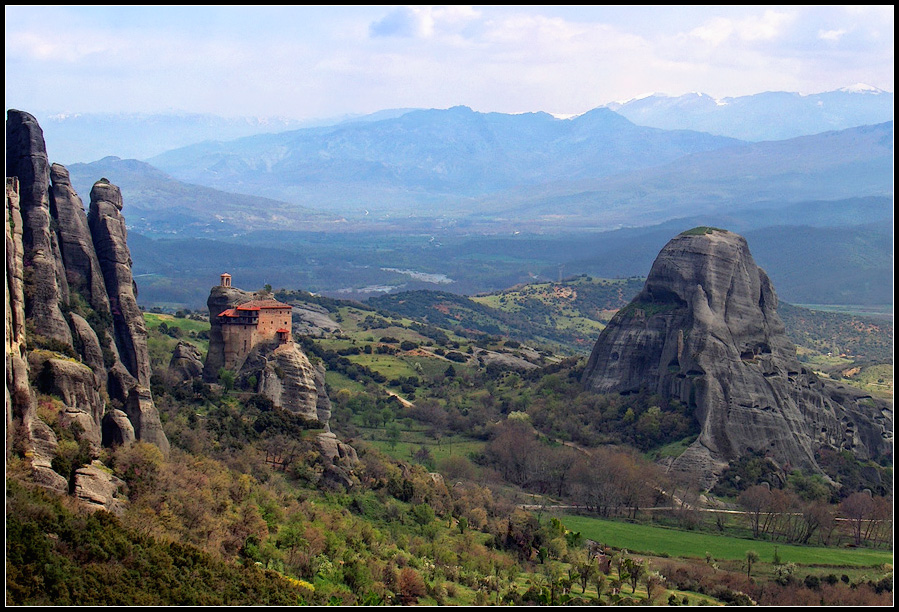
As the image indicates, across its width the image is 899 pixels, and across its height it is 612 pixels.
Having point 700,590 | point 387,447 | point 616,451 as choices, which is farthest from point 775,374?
point 700,590

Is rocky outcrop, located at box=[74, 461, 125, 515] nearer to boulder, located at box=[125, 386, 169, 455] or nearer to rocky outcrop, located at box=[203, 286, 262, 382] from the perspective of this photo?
boulder, located at box=[125, 386, 169, 455]

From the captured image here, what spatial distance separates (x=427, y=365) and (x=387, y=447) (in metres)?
32.5

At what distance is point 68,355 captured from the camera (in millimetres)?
47281

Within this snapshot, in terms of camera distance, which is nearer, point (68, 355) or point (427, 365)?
point (68, 355)

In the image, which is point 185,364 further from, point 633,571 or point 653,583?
point 653,583

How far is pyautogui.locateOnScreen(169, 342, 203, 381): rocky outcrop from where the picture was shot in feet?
228

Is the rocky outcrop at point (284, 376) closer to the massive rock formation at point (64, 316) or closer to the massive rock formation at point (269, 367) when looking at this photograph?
the massive rock formation at point (269, 367)

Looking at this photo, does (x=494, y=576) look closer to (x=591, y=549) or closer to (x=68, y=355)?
(x=591, y=549)

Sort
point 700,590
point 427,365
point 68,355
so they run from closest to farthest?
1. point 68,355
2. point 700,590
3. point 427,365

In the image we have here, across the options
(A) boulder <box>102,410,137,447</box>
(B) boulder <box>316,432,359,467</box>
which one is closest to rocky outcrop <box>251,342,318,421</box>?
(B) boulder <box>316,432,359,467</box>

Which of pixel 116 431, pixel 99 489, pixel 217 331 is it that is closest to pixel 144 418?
pixel 116 431

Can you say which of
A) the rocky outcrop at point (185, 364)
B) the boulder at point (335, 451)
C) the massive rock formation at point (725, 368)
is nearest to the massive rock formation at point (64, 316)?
the boulder at point (335, 451)

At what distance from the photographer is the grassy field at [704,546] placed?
5728 centimetres

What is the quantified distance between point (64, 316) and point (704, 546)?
32500mm
